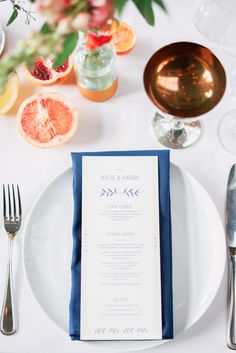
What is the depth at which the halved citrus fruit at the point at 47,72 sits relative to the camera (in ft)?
3.15

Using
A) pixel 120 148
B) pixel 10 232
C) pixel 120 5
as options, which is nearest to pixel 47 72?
pixel 120 148

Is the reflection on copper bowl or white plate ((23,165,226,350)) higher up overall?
the reflection on copper bowl

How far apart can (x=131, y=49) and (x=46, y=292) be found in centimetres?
48

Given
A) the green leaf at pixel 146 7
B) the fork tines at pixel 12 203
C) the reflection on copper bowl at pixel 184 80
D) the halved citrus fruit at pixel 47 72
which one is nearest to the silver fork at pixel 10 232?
the fork tines at pixel 12 203

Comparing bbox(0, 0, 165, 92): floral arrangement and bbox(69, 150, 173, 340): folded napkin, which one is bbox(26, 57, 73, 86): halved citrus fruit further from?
bbox(0, 0, 165, 92): floral arrangement

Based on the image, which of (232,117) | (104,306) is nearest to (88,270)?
(104,306)

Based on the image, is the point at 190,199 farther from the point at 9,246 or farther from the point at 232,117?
the point at 9,246

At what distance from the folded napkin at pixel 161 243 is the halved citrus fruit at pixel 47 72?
0.51 feet

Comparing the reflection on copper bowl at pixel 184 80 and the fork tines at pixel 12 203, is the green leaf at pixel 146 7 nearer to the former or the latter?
the reflection on copper bowl at pixel 184 80

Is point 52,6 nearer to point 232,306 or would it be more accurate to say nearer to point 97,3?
point 97,3

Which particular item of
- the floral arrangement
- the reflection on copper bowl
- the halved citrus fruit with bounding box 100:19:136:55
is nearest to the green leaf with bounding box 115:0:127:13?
the floral arrangement

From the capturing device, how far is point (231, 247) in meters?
0.88

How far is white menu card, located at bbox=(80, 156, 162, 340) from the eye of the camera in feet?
2.78

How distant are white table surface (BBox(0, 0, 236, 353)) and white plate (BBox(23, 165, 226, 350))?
29 mm
